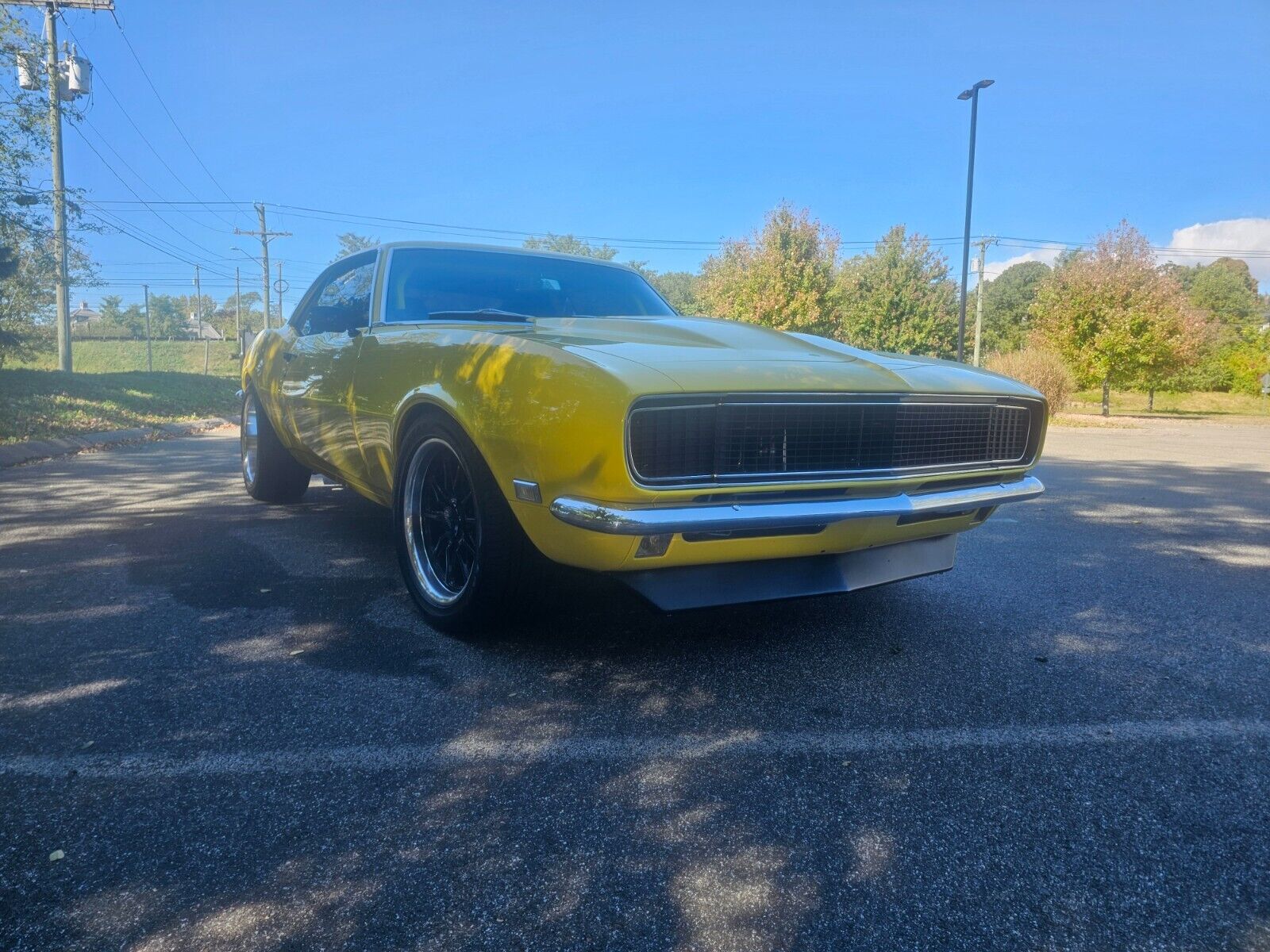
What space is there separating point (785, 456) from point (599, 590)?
1.38 meters

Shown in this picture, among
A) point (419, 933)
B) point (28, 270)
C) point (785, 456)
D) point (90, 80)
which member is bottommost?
point (419, 933)

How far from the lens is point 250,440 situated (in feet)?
19.4

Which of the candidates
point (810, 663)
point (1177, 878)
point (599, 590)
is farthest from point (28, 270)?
point (1177, 878)

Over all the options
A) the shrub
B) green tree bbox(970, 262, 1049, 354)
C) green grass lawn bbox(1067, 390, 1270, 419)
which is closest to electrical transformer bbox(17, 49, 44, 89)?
the shrub

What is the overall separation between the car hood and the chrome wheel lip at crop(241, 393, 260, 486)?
10.1 ft

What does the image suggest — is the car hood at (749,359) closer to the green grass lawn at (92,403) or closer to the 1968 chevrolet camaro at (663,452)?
the 1968 chevrolet camaro at (663,452)

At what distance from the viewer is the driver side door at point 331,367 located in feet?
12.6

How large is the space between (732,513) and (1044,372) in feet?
70.4

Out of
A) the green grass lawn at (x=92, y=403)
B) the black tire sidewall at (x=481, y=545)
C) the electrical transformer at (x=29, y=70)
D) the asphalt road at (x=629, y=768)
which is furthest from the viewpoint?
the electrical transformer at (x=29, y=70)

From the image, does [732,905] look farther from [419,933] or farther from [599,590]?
[599,590]

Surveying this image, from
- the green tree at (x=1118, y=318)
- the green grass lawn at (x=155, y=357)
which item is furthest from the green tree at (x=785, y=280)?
the green grass lawn at (x=155, y=357)

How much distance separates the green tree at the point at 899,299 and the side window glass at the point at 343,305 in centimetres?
2914

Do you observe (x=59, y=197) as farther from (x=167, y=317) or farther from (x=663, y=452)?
(x=167, y=317)

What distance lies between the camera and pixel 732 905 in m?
1.57
